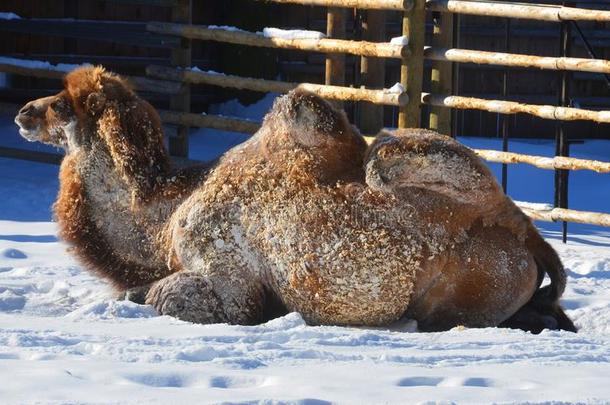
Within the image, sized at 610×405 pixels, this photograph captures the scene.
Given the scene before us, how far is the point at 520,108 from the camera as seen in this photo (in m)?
8.72

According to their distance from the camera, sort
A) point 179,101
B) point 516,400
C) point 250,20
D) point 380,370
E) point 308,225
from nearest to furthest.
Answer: point 516,400 < point 380,370 < point 308,225 < point 179,101 < point 250,20

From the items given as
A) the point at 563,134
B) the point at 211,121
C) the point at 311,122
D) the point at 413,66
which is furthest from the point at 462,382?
the point at 211,121

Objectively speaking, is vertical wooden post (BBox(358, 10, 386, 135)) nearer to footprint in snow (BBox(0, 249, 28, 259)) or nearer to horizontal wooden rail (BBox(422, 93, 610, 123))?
horizontal wooden rail (BBox(422, 93, 610, 123))

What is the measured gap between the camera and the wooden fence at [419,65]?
854 cm

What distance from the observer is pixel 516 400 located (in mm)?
3482

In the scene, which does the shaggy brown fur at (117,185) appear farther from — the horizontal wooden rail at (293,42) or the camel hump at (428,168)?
the horizontal wooden rail at (293,42)

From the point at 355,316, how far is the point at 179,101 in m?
6.40

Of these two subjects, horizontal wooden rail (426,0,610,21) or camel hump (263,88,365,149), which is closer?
camel hump (263,88,365,149)

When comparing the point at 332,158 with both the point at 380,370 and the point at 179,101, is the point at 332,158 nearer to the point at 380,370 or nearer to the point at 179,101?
the point at 380,370

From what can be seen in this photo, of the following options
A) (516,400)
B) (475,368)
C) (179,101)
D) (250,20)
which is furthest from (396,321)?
(250,20)

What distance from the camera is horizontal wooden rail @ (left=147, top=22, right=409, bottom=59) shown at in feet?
30.1

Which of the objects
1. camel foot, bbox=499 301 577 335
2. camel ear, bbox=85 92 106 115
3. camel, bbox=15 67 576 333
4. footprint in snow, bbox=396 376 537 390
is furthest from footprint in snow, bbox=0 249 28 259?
footprint in snow, bbox=396 376 537 390

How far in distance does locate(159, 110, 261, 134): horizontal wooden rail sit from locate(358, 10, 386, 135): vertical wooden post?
85 cm

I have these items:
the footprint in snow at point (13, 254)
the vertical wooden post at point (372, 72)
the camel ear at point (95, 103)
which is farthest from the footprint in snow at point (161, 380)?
the vertical wooden post at point (372, 72)
